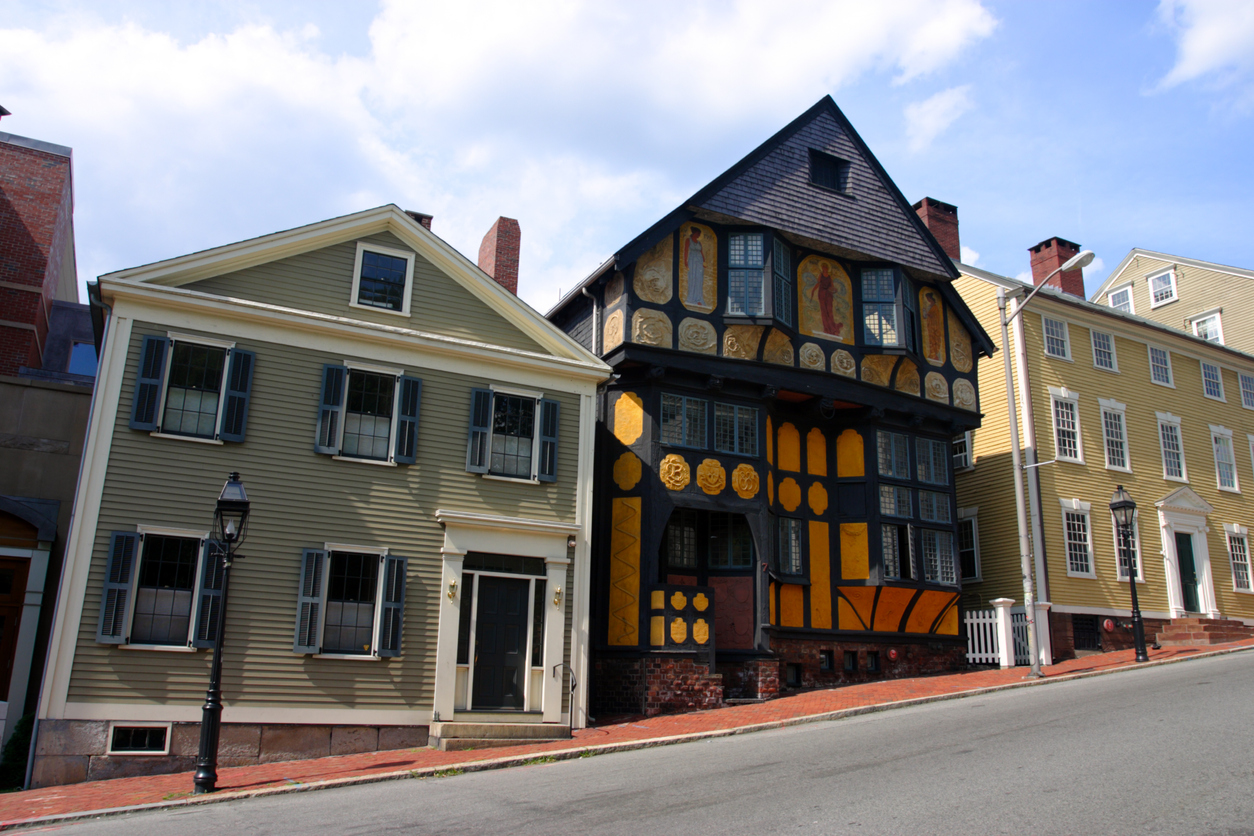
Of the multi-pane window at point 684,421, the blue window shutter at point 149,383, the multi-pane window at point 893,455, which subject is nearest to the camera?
the blue window shutter at point 149,383

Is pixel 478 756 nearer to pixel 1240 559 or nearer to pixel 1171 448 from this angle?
pixel 1171 448

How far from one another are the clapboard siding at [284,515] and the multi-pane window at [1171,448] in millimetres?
20900

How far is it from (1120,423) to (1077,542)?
15.1ft

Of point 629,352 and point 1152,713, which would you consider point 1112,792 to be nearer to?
point 1152,713

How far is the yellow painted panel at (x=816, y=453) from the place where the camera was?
21.3m

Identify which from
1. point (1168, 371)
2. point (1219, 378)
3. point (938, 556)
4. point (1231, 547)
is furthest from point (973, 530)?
point (1219, 378)

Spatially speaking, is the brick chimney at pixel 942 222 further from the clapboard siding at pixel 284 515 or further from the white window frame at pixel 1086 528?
the clapboard siding at pixel 284 515

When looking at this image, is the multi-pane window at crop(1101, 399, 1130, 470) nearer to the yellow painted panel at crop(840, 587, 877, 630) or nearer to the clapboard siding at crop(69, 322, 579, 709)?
the yellow painted panel at crop(840, 587, 877, 630)

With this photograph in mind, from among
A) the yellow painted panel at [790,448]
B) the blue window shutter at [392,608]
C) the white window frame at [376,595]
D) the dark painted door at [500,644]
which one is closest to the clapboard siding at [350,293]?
the white window frame at [376,595]

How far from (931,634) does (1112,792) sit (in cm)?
1293

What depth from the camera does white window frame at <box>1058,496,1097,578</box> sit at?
24.5 metres

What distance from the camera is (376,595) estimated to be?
49.6 feet

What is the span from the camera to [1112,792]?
8.95m

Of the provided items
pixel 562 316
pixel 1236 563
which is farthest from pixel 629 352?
pixel 1236 563
